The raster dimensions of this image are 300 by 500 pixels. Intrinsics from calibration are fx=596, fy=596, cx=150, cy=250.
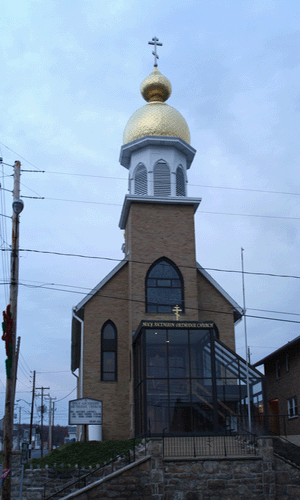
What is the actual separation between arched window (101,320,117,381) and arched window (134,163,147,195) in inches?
294

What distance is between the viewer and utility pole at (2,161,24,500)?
1711cm

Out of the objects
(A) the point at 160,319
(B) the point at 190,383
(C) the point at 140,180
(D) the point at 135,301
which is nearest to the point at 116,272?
(D) the point at 135,301

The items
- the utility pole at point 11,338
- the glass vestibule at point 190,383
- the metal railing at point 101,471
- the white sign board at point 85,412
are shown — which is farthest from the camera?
the white sign board at point 85,412

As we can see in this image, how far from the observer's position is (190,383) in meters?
24.5

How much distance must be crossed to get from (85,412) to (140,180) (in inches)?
510

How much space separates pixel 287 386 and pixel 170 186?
12544 millimetres

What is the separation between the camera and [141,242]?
30.4 metres

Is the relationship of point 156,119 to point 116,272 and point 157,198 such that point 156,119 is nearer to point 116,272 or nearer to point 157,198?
point 157,198

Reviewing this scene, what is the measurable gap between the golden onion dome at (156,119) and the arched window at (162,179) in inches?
74.4

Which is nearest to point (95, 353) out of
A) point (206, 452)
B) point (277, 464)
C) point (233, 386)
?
point (233, 386)

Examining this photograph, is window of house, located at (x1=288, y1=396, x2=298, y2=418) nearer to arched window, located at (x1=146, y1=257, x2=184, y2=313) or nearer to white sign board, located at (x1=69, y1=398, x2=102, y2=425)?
arched window, located at (x1=146, y1=257, x2=184, y2=313)

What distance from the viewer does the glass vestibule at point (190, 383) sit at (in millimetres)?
24000

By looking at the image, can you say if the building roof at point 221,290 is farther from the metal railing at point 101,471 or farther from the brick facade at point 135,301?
the metal railing at point 101,471

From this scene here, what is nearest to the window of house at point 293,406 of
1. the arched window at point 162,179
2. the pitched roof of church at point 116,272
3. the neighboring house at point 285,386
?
the neighboring house at point 285,386
